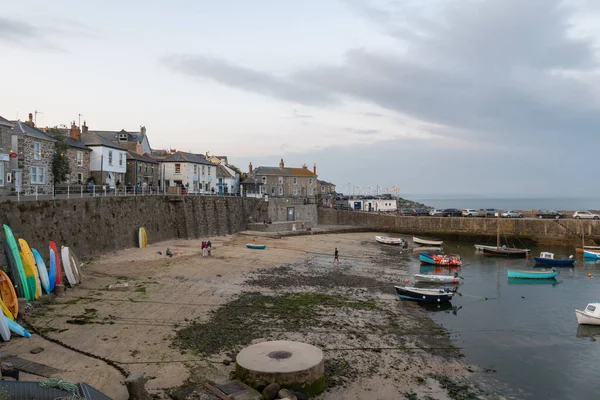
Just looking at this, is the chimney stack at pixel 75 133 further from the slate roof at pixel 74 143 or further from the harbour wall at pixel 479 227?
the harbour wall at pixel 479 227

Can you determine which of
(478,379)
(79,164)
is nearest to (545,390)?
(478,379)

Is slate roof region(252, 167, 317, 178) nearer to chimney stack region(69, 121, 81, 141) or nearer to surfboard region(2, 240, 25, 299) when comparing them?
chimney stack region(69, 121, 81, 141)

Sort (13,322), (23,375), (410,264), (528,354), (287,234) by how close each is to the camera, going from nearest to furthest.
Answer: (23,375) → (13,322) → (528,354) → (410,264) → (287,234)

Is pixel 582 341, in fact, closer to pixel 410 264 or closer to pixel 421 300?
pixel 421 300

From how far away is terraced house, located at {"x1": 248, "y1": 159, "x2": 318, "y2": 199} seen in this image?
79.2 meters

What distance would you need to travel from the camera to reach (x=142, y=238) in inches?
1401

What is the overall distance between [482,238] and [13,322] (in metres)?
52.2

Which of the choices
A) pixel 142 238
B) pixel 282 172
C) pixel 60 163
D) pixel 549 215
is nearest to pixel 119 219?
pixel 142 238

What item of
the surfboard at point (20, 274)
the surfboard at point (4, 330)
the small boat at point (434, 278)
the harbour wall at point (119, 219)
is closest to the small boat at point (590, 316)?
the small boat at point (434, 278)

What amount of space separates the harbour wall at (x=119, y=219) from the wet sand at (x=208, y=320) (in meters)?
2.02

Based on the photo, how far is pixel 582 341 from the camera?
19438 mm

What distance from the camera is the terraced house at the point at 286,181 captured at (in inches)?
3120

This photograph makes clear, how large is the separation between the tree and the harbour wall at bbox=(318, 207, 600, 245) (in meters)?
40.2

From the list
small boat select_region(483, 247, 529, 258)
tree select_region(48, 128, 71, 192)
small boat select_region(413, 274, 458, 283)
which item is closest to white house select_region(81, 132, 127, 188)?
tree select_region(48, 128, 71, 192)
